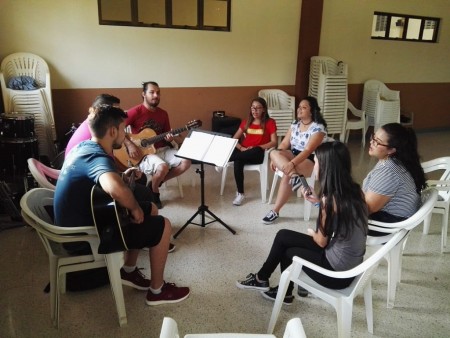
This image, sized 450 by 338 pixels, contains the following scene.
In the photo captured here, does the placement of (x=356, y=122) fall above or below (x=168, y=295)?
above

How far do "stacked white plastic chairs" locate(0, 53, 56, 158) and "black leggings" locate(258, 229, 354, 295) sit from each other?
9.97 feet

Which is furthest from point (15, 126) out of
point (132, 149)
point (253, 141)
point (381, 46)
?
point (381, 46)

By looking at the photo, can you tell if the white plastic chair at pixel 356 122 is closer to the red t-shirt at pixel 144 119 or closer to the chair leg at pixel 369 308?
the red t-shirt at pixel 144 119

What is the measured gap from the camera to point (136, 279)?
2.19m

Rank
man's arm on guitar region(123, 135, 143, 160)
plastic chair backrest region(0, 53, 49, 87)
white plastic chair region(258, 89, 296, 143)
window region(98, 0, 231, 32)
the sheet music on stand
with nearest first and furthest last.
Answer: the sheet music on stand, man's arm on guitar region(123, 135, 143, 160), plastic chair backrest region(0, 53, 49, 87), window region(98, 0, 231, 32), white plastic chair region(258, 89, 296, 143)

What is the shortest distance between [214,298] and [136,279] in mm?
509

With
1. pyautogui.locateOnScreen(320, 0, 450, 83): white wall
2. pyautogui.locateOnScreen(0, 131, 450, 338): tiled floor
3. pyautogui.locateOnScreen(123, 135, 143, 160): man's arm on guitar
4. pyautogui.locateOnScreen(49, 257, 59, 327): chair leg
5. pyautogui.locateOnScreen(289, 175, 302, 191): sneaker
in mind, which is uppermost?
pyautogui.locateOnScreen(320, 0, 450, 83): white wall

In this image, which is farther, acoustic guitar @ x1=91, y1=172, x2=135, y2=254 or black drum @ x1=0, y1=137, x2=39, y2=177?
black drum @ x1=0, y1=137, x2=39, y2=177

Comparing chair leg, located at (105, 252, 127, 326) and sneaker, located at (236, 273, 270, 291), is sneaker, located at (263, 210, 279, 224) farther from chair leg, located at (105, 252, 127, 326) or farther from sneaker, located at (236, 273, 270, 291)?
chair leg, located at (105, 252, 127, 326)

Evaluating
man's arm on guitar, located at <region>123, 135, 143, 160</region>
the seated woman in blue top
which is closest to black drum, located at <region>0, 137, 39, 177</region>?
man's arm on guitar, located at <region>123, 135, 143, 160</region>

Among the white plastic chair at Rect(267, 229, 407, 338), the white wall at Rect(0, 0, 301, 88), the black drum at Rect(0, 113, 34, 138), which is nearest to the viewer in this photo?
the white plastic chair at Rect(267, 229, 407, 338)

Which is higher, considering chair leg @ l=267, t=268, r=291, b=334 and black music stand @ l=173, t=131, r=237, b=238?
black music stand @ l=173, t=131, r=237, b=238

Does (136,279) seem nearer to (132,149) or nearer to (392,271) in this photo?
(132,149)

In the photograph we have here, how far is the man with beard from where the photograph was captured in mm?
3242
